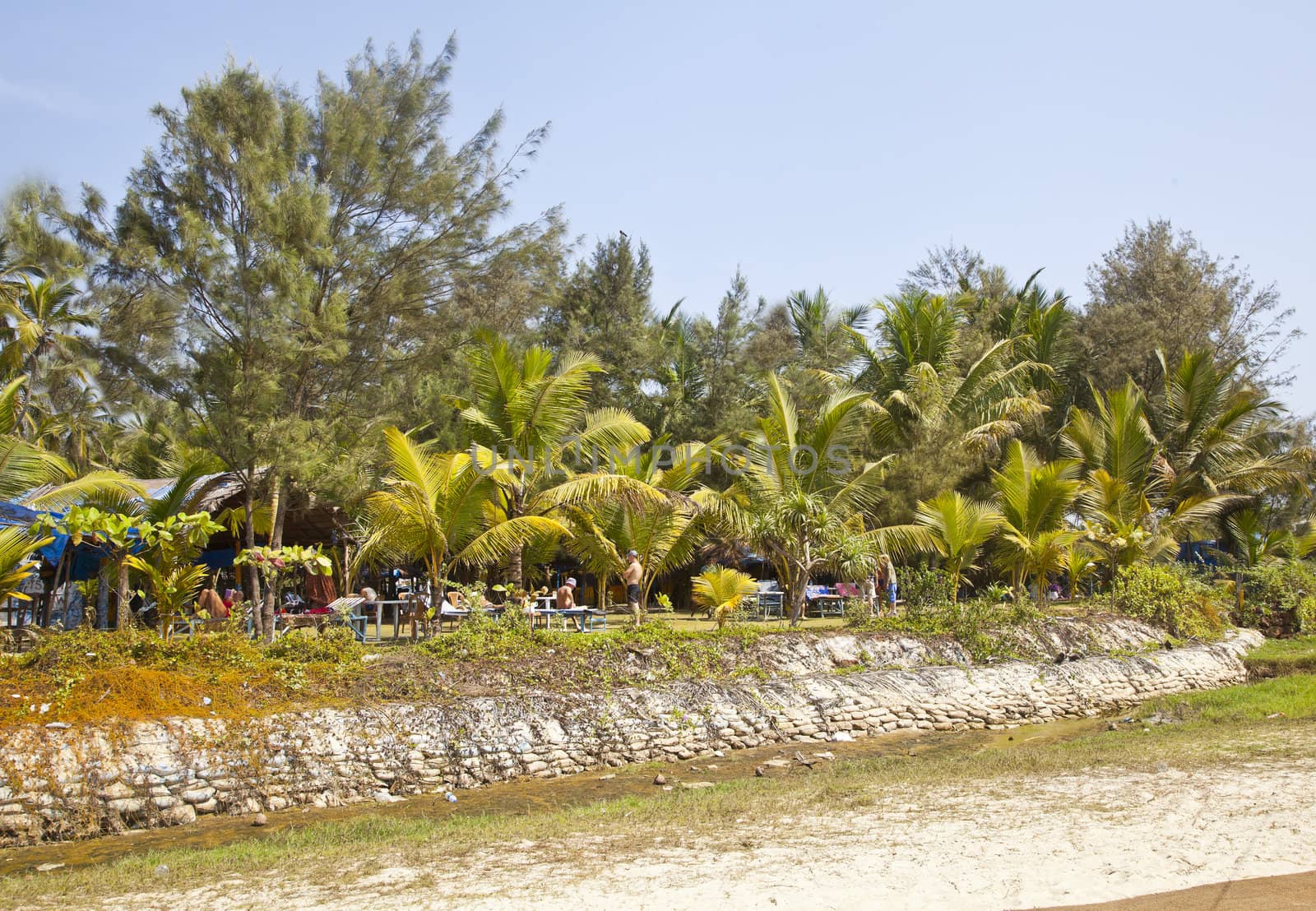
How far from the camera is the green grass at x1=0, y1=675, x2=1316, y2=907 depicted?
245 inches

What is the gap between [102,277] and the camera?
45.0 ft

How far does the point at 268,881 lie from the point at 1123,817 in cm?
553

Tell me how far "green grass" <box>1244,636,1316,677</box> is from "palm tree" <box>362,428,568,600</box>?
38.4ft

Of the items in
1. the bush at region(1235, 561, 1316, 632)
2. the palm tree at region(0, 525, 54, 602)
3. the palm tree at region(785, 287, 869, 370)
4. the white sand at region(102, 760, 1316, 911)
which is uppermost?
the palm tree at region(785, 287, 869, 370)

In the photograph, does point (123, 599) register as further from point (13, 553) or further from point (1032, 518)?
point (1032, 518)

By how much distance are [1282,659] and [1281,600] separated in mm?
3839

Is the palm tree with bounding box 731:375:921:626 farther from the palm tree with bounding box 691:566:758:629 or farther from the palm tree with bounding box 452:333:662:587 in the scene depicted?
the palm tree with bounding box 452:333:662:587

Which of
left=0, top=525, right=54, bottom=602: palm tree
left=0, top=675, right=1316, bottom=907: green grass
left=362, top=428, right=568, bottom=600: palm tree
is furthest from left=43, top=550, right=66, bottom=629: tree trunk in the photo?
left=0, top=675, right=1316, bottom=907: green grass

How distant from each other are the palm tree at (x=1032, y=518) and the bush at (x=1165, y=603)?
4.04 feet

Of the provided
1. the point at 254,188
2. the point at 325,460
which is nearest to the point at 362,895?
the point at 325,460

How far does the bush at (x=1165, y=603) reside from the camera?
17.2 meters

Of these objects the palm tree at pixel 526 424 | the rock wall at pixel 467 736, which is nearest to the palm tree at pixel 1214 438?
the rock wall at pixel 467 736

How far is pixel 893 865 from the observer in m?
5.81

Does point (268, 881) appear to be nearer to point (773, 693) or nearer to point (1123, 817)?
point (1123, 817)
